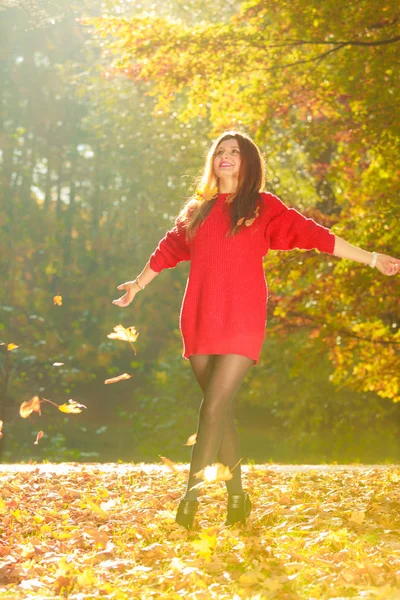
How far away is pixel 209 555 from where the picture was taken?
4094 millimetres

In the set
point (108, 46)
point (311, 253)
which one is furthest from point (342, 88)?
point (108, 46)

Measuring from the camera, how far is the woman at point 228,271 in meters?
4.50

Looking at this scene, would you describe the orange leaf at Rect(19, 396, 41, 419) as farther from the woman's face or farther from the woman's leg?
the woman's face

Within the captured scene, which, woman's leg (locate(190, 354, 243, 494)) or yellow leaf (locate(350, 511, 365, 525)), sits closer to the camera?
woman's leg (locate(190, 354, 243, 494))

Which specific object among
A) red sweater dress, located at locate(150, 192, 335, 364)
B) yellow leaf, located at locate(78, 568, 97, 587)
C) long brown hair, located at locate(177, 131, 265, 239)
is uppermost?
long brown hair, located at locate(177, 131, 265, 239)

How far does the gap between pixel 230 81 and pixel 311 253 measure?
2118 millimetres

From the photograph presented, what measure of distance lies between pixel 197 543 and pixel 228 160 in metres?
1.96

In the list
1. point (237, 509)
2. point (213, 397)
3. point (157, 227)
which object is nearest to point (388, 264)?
point (213, 397)

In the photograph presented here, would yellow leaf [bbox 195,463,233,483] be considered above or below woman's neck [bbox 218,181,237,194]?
below

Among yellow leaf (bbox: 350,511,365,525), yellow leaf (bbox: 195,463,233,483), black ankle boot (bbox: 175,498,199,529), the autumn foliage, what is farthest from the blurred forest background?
yellow leaf (bbox: 195,463,233,483)

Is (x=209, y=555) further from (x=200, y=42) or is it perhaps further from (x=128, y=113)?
(x=128, y=113)

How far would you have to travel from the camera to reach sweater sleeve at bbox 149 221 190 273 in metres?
4.88

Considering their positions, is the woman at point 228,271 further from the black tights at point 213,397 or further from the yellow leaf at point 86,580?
the yellow leaf at point 86,580

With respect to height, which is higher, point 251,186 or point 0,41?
point 0,41
